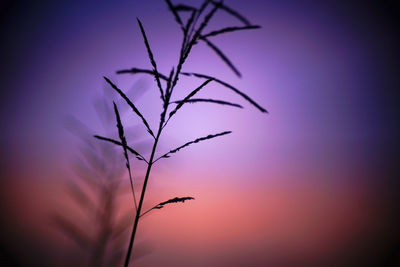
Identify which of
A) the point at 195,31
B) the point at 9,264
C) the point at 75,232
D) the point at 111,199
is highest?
the point at 195,31

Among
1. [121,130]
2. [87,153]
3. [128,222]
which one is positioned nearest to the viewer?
[121,130]

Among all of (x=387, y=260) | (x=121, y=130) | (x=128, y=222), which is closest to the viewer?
(x=121, y=130)

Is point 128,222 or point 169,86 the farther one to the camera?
point 128,222

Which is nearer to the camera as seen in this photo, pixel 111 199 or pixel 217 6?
pixel 217 6

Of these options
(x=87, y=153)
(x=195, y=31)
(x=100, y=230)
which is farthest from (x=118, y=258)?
(x=195, y=31)

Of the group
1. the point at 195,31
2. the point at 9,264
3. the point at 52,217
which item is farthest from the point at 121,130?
the point at 9,264

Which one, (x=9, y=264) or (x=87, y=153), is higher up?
(x=87, y=153)

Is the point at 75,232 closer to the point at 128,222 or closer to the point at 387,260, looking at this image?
the point at 128,222

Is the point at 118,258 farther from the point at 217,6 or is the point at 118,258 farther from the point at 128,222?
the point at 217,6

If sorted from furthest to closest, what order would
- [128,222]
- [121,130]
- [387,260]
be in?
[387,260] → [128,222] → [121,130]
